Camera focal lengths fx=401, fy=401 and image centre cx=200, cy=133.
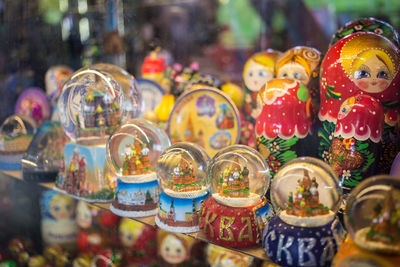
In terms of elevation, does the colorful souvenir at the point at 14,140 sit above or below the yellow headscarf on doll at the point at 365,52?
below

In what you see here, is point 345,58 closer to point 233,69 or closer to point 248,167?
point 248,167

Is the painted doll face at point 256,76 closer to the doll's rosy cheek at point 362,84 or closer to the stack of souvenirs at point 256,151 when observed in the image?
the stack of souvenirs at point 256,151

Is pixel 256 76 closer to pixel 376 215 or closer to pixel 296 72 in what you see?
pixel 296 72

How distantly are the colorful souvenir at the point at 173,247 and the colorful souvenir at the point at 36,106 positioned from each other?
1388 mm

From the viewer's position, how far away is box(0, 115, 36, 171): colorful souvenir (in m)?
2.57

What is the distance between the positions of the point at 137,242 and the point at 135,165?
0.48m

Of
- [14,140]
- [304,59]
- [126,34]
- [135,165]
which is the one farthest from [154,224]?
[126,34]

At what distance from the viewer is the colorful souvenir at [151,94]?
8.45 feet

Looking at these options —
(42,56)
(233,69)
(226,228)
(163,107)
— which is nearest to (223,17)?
(233,69)

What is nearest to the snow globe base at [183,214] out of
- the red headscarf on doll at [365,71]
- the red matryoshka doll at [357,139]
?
the red matryoshka doll at [357,139]

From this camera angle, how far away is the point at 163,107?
2.45 metres

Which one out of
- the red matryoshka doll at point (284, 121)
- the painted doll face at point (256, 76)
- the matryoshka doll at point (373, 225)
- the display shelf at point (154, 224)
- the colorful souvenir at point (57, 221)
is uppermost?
the painted doll face at point (256, 76)

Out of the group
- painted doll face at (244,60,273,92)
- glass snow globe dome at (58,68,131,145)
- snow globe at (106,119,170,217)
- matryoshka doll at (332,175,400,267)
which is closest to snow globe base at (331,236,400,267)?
matryoshka doll at (332,175,400,267)

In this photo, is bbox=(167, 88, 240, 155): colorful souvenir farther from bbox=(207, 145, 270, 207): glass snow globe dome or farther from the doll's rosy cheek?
the doll's rosy cheek
